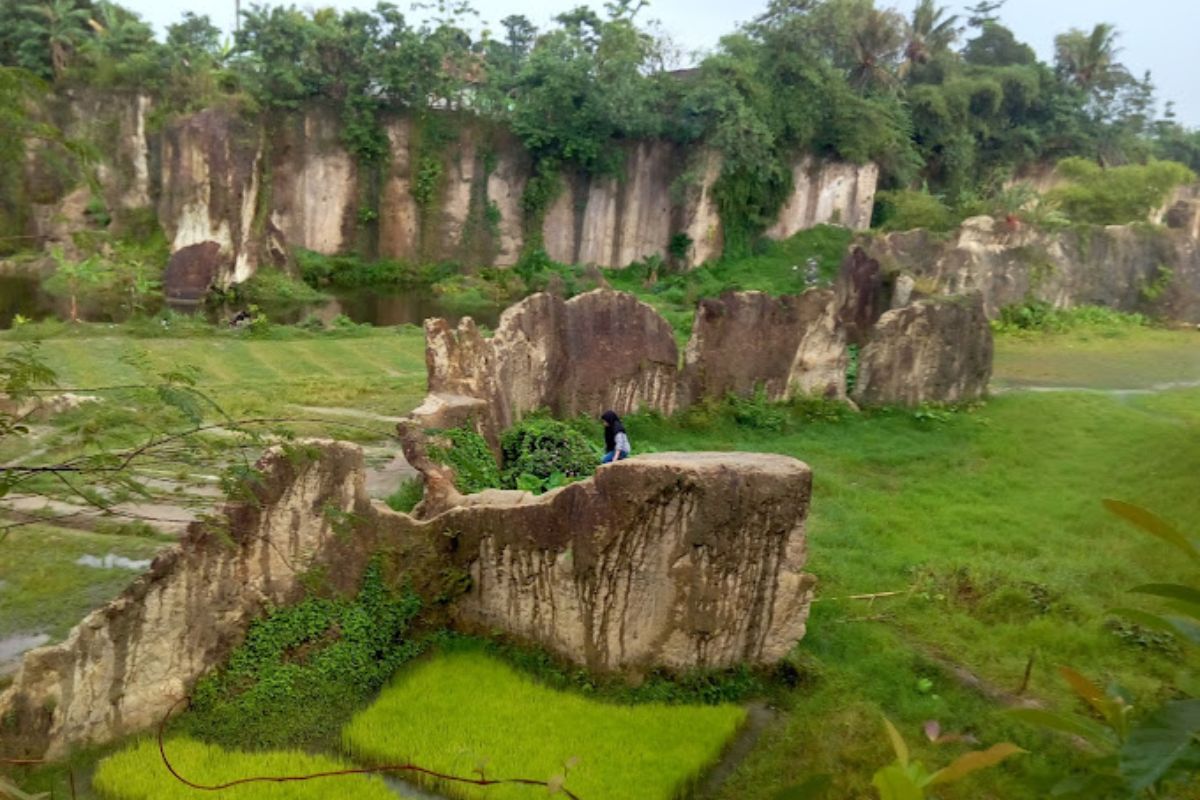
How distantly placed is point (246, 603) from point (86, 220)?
2668 centimetres

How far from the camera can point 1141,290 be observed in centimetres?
2528

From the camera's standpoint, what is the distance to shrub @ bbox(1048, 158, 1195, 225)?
30.0m

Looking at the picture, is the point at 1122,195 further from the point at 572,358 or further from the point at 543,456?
the point at 543,456

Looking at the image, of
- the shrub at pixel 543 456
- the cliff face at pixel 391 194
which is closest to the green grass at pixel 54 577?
the shrub at pixel 543 456

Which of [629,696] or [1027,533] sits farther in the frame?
[1027,533]

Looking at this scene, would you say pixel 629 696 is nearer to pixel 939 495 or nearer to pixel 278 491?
pixel 278 491

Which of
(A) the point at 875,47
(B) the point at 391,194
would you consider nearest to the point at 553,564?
(B) the point at 391,194

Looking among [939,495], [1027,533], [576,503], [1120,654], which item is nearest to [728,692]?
[576,503]

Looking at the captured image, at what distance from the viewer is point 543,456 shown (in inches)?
415

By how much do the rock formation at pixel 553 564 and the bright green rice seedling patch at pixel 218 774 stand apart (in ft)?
1.44

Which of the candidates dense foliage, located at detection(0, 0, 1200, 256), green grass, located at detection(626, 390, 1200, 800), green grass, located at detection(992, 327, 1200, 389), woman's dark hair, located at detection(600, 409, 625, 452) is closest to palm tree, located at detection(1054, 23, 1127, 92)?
dense foliage, located at detection(0, 0, 1200, 256)

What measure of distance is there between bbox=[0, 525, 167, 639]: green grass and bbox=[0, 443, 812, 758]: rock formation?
1.85 meters

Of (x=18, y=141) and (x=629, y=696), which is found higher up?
(x=18, y=141)

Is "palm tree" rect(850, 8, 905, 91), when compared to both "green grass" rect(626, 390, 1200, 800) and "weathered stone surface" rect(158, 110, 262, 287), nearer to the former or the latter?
"weathered stone surface" rect(158, 110, 262, 287)
